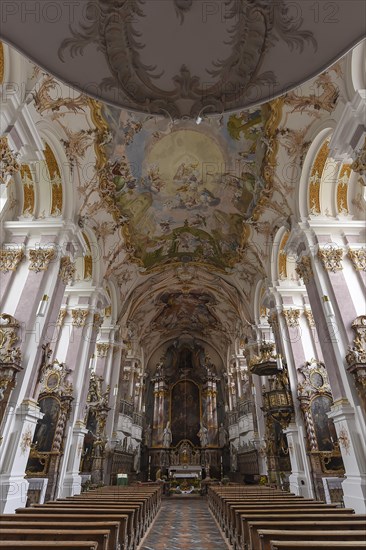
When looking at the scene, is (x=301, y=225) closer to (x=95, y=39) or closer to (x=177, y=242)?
(x=177, y=242)

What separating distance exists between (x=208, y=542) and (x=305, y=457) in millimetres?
5101

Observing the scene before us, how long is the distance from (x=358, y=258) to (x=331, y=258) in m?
0.72

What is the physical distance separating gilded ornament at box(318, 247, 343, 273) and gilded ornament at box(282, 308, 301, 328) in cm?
396

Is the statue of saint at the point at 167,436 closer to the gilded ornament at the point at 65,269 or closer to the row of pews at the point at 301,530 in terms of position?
the gilded ornament at the point at 65,269

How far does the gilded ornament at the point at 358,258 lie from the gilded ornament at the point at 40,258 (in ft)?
27.1

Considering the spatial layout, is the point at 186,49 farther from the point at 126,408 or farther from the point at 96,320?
the point at 126,408

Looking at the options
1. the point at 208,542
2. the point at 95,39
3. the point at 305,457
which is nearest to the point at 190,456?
the point at 305,457

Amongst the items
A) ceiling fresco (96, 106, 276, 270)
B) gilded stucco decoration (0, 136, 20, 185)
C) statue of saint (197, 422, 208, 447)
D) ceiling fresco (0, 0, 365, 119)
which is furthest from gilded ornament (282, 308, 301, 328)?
statue of saint (197, 422, 208, 447)

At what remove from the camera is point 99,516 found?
4.32 m

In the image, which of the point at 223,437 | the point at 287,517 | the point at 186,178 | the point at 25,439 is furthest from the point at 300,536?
the point at 223,437

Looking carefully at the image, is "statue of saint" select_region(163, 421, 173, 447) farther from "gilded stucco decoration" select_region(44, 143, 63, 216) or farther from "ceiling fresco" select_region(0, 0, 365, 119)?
"ceiling fresco" select_region(0, 0, 365, 119)

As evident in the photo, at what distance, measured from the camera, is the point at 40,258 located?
9773 mm

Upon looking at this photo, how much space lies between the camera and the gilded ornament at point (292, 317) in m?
13.2

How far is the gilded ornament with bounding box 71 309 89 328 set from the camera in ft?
43.6
